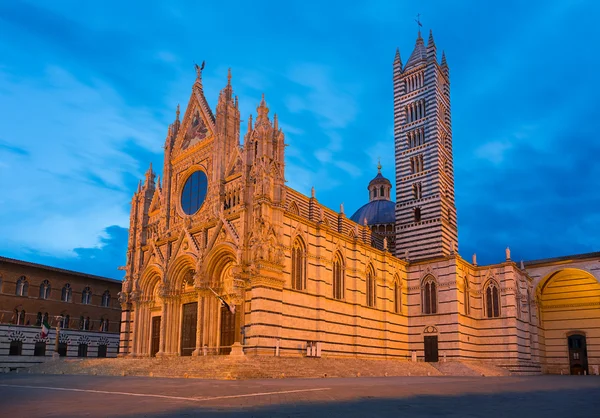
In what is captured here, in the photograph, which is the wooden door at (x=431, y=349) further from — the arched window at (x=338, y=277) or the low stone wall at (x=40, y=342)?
the low stone wall at (x=40, y=342)

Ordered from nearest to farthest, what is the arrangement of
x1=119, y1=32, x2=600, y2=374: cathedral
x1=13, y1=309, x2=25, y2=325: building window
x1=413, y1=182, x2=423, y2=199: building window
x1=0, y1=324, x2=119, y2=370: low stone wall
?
1. x1=119, y1=32, x2=600, y2=374: cathedral
2. x1=0, y1=324, x2=119, y2=370: low stone wall
3. x1=13, y1=309, x2=25, y2=325: building window
4. x1=413, y1=182, x2=423, y2=199: building window

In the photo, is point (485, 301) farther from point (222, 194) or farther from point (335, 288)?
point (222, 194)

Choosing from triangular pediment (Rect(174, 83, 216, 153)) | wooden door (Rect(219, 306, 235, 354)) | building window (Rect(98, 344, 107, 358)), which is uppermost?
triangular pediment (Rect(174, 83, 216, 153))

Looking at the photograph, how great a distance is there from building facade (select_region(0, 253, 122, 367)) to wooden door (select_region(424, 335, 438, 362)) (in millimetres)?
29211

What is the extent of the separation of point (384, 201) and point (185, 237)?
96.8ft

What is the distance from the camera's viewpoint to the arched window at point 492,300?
4317 cm

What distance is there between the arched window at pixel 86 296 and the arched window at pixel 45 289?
362cm

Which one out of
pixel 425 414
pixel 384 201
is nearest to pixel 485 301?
pixel 384 201

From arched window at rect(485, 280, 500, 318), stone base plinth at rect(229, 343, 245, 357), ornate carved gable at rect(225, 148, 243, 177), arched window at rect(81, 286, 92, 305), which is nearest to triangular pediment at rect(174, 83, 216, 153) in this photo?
ornate carved gable at rect(225, 148, 243, 177)

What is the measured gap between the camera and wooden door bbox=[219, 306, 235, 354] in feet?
107

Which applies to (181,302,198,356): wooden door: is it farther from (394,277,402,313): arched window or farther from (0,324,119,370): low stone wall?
(394,277,402,313): arched window

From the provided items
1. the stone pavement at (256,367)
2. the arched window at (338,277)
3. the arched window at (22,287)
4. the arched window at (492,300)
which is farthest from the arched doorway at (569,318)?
the arched window at (22,287)

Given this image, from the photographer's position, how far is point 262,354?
1149 inches

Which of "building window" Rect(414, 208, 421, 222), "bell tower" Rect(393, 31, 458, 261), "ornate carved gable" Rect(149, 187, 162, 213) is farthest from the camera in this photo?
"building window" Rect(414, 208, 421, 222)
